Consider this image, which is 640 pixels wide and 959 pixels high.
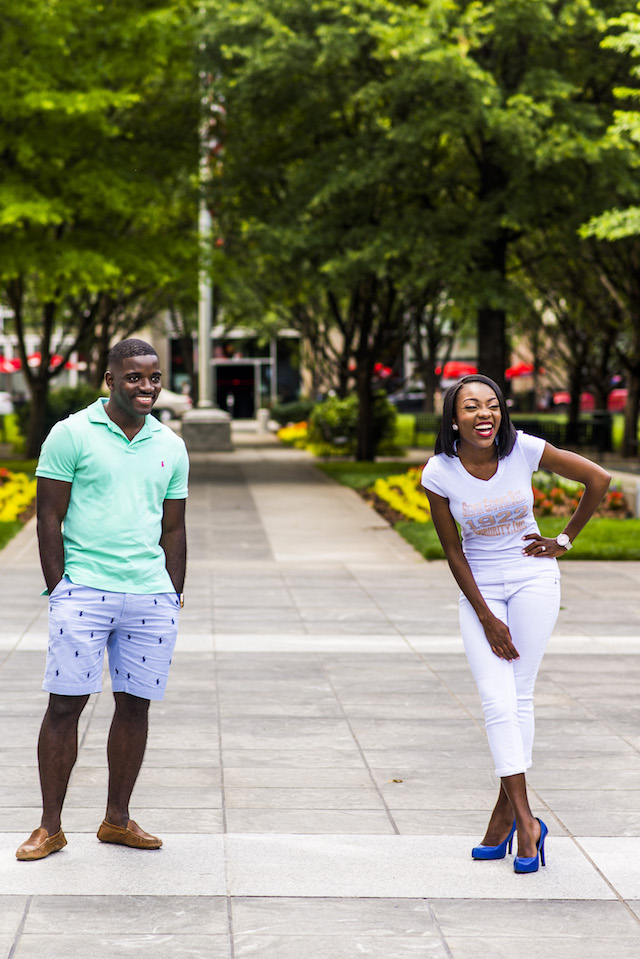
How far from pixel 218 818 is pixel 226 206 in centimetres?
2018

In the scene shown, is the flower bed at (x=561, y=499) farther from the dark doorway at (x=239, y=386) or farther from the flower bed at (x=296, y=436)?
the dark doorway at (x=239, y=386)

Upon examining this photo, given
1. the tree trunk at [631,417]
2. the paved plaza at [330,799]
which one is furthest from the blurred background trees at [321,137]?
the paved plaza at [330,799]

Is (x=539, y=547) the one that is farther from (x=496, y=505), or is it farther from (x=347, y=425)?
(x=347, y=425)

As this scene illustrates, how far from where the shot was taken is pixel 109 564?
439 centimetres

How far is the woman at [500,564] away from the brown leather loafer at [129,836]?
45.3 inches

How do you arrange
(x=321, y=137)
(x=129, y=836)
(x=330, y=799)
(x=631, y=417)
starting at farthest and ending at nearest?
(x=631, y=417), (x=321, y=137), (x=330, y=799), (x=129, y=836)

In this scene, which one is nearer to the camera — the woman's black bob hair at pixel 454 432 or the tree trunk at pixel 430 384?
the woman's black bob hair at pixel 454 432

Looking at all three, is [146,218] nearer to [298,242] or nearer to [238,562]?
[298,242]

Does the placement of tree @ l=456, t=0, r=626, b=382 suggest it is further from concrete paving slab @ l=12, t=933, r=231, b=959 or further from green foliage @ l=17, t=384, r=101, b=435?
concrete paving slab @ l=12, t=933, r=231, b=959

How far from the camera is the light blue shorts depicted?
4355mm

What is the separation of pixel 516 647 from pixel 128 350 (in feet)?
5.58

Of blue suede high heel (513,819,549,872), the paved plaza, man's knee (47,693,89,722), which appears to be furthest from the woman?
man's knee (47,693,89,722)

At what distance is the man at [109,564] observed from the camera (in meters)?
4.35

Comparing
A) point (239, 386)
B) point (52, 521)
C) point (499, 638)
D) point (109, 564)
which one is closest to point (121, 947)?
point (109, 564)
